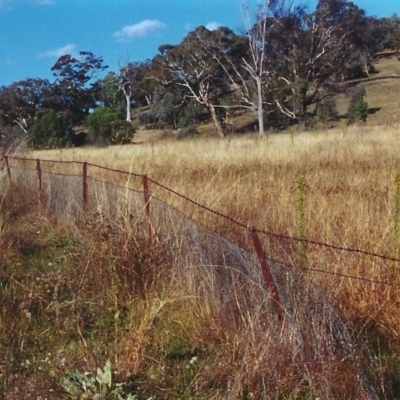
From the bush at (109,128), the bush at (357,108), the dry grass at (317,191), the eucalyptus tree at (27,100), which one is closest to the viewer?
the dry grass at (317,191)

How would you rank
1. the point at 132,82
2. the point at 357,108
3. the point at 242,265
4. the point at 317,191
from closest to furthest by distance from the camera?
the point at 242,265 < the point at 317,191 < the point at 357,108 < the point at 132,82

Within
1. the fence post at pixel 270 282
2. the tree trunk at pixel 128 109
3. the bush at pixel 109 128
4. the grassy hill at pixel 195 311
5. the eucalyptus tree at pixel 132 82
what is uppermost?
the eucalyptus tree at pixel 132 82

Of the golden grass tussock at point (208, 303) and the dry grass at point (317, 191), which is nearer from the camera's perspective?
the golden grass tussock at point (208, 303)

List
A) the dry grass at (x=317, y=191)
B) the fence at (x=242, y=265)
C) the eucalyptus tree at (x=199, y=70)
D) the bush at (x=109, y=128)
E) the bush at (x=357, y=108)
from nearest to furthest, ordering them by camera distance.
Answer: the fence at (x=242, y=265) < the dry grass at (x=317, y=191) < the bush at (x=357, y=108) < the bush at (x=109, y=128) < the eucalyptus tree at (x=199, y=70)

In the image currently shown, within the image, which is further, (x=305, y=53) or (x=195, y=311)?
(x=305, y=53)

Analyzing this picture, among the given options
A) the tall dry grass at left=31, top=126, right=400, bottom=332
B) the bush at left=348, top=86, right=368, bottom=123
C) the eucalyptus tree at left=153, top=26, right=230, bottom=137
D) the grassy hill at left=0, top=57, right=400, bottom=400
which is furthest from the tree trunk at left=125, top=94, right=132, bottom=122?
the grassy hill at left=0, top=57, right=400, bottom=400

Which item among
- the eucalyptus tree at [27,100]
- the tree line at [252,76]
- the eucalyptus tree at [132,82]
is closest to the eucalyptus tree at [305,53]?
the tree line at [252,76]

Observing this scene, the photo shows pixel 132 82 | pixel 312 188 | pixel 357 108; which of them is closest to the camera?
pixel 312 188

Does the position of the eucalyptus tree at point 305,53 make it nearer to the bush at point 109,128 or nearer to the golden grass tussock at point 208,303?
the bush at point 109,128

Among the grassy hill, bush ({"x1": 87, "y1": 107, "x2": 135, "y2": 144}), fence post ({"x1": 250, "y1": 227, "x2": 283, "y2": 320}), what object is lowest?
the grassy hill

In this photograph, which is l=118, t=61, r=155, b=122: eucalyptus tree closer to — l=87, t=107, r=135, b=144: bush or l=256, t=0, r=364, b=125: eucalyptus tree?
l=87, t=107, r=135, b=144: bush

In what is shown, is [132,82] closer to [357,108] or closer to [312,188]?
[357,108]

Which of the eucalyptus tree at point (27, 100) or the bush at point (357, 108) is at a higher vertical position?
the eucalyptus tree at point (27, 100)

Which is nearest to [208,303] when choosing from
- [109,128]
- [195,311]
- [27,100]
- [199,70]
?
[195,311]
